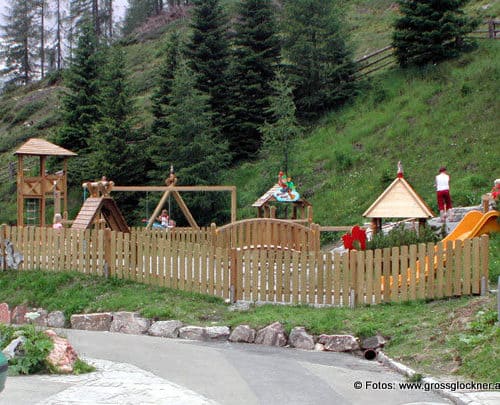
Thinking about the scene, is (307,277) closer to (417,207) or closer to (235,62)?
(417,207)

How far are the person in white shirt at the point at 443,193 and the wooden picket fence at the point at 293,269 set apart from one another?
4.90m

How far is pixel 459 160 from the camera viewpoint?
25625 mm

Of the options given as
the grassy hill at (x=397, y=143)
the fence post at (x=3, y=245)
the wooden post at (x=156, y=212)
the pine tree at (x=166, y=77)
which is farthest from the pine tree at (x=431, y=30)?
the fence post at (x=3, y=245)

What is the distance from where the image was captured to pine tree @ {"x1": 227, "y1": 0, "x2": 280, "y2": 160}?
34.9 metres

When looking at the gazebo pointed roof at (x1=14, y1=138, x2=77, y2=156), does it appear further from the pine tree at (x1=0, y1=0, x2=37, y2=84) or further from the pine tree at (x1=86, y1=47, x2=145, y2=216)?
the pine tree at (x1=0, y1=0, x2=37, y2=84)

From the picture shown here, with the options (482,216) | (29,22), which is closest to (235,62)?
(482,216)

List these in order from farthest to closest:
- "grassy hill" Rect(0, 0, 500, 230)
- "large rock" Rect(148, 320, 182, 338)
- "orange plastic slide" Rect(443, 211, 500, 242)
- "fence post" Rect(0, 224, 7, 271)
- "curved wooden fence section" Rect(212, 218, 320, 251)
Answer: "grassy hill" Rect(0, 0, 500, 230) < "fence post" Rect(0, 224, 7, 271) < "curved wooden fence section" Rect(212, 218, 320, 251) < "orange plastic slide" Rect(443, 211, 500, 242) < "large rock" Rect(148, 320, 182, 338)

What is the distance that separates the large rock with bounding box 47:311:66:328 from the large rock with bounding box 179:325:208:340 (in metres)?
3.41

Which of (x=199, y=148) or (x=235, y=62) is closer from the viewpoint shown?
(x=199, y=148)

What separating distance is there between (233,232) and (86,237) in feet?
12.3

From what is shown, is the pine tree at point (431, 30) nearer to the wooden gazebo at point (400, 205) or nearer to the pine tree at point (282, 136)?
the pine tree at point (282, 136)

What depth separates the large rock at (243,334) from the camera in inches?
497

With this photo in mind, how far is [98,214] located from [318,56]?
1935 centimetres

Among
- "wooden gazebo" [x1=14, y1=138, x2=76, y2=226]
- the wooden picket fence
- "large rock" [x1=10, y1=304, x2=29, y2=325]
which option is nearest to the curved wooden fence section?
the wooden picket fence
